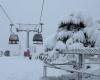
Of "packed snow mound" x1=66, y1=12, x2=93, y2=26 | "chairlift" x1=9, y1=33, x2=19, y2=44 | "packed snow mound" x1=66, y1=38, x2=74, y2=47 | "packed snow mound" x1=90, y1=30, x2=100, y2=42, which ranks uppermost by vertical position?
"chairlift" x1=9, y1=33, x2=19, y2=44

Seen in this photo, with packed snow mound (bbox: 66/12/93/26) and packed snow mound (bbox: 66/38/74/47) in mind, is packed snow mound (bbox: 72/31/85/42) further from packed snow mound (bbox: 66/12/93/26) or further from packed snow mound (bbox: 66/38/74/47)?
packed snow mound (bbox: 66/12/93/26)

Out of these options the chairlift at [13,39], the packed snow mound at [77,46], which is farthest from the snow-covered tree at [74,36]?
the chairlift at [13,39]

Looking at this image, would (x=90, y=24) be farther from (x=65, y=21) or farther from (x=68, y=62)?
(x=68, y=62)

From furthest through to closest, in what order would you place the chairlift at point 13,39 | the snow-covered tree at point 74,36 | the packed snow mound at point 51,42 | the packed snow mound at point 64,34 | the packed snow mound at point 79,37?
the chairlift at point 13,39 → the packed snow mound at point 51,42 → the packed snow mound at point 64,34 → the packed snow mound at point 79,37 → the snow-covered tree at point 74,36

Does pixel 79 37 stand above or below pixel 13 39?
below

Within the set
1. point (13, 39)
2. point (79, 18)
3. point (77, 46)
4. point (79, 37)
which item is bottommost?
point (77, 46)

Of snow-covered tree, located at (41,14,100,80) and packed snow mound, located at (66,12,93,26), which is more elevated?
packed snow mound, located at (66,12,93,26)

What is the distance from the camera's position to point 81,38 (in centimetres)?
577

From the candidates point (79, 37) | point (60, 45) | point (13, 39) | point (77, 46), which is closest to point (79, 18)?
point (79, 37)

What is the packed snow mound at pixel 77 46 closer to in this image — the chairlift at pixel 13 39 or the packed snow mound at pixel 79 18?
the packed snow mound at pixel 79 18

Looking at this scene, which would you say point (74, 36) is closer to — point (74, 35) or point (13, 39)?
point (74, 35)

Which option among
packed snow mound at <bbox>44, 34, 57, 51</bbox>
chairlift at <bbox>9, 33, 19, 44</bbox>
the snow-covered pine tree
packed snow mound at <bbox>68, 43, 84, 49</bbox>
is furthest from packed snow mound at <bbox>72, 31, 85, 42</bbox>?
chairlift at <bbox>9, 33, 19, 44</bbox>

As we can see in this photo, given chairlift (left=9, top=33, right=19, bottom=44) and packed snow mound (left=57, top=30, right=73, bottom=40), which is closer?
packed snow mound (left=57, top=30, right=73, bottom=40)

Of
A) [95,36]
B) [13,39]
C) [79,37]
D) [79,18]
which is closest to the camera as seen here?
[95,36]
